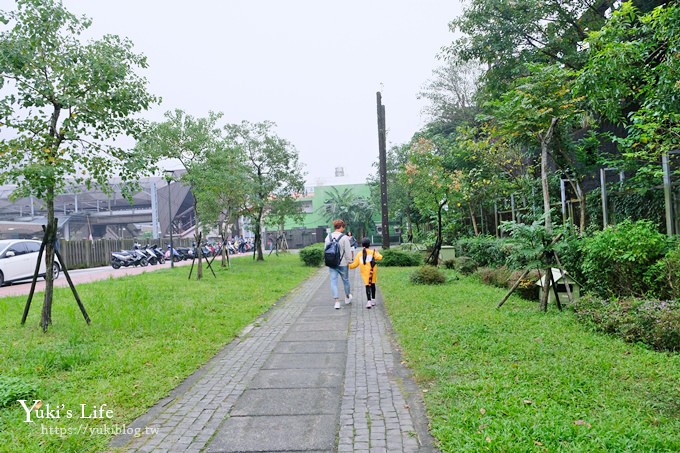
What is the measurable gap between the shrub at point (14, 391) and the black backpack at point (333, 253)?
5.09 m

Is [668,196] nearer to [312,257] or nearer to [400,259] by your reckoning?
[400,259]

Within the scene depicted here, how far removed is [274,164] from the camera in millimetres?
21688

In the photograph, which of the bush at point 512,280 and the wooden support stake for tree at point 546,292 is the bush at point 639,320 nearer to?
the wooden support stake for tree at point 546,292

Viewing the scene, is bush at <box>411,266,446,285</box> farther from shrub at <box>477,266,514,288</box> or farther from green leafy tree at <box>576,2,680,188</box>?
green leafy tree at <box>576,2,680,188</box>

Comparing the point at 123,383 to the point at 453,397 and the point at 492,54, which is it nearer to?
the point at 453,397

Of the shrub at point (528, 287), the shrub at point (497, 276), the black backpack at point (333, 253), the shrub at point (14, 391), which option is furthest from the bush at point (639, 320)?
the shrub at point (14, 391)

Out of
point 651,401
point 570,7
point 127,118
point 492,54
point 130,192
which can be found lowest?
point 651,401

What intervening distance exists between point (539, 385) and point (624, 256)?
3.20 meters

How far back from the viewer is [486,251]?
519 inches

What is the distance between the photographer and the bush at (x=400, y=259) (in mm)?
17969

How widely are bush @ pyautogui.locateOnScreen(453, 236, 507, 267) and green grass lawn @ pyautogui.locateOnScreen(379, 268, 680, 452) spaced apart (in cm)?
523

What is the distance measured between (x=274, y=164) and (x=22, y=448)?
19.1 metres

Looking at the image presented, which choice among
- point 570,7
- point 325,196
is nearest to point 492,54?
point 570,7

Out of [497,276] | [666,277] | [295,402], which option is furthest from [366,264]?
[295,402]
